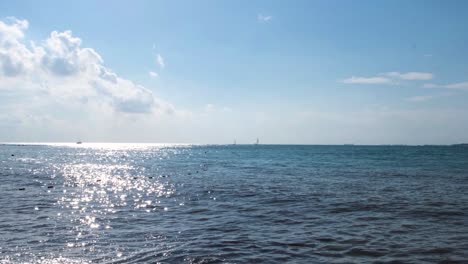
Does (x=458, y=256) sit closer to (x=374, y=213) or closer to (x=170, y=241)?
(x=374, y=213)

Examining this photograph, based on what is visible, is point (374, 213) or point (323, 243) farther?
point (374, 213)

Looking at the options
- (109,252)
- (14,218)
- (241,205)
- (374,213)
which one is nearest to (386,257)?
(374,213)

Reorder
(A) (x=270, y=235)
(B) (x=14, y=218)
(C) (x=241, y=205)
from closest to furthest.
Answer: (A) (x=270, y=235) < (B) (x=14, y=218) < (C) (x=241, y=205)

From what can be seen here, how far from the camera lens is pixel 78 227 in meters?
18.6

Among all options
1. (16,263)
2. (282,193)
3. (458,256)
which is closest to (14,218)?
(16,263)

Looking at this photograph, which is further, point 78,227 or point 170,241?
point 78,227

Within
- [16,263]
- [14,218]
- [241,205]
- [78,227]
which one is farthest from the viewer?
[241,205]

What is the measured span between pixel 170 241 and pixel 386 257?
29.3 ft

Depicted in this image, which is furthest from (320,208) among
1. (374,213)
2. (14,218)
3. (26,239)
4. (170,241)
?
Answer: (14,218)

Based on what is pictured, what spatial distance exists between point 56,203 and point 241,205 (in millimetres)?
14025

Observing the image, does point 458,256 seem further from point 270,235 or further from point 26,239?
point 26,239

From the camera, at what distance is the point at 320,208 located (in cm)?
2353

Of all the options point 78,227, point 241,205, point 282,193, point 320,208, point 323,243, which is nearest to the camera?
point 323,243

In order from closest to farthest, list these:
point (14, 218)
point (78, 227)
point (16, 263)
Answer: point (16, 263), point (78, 227), point (14, 218)
